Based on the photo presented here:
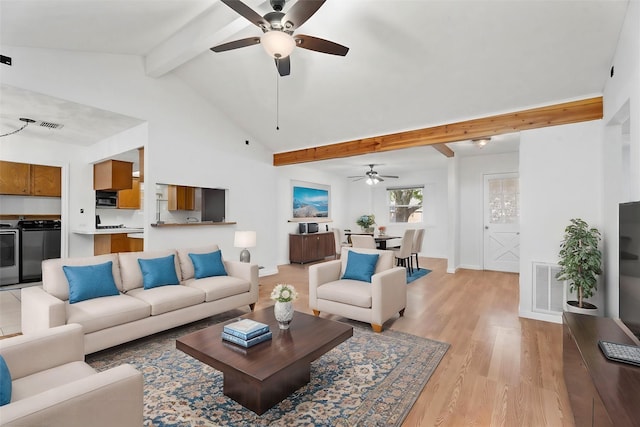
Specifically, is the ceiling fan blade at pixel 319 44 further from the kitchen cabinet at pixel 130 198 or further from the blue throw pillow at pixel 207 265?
the kitchen cabinet at pixel 130 198

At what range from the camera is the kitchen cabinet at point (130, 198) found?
21.0 ft

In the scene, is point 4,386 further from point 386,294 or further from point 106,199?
point 106,199

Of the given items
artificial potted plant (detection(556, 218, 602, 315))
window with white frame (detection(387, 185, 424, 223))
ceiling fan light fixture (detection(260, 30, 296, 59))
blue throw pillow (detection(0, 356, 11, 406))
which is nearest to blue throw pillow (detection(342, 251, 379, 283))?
artificial potted plant (detection(556, 218, 602, 315))

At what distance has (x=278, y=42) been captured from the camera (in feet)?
7.60

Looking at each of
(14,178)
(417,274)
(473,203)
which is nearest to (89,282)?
(14,178)

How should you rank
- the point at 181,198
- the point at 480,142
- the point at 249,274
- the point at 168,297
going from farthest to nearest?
the point at 480,142
the point at 181,198
the point at 249,274
the point at 168,297

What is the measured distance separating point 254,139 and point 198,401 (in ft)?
15.7

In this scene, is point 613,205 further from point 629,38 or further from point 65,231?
point 65,231

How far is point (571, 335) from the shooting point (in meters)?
2.02

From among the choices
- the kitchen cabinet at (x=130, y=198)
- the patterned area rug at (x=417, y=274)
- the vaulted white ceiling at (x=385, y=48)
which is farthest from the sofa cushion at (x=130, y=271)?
the patterned area rug at (x=417, y=274)

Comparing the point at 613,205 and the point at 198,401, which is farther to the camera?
the point at 613,205

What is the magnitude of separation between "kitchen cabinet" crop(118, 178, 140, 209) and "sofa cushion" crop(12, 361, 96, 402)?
5.43m

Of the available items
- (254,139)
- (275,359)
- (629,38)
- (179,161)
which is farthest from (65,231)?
(629,38)

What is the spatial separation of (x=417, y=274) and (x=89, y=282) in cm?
531
